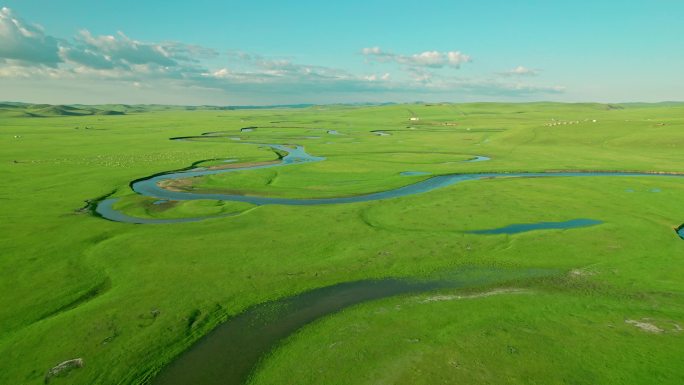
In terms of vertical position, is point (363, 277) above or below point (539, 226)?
below

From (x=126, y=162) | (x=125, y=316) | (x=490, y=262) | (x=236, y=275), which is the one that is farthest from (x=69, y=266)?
(x=126, y=162)

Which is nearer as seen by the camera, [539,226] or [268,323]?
[268,323]

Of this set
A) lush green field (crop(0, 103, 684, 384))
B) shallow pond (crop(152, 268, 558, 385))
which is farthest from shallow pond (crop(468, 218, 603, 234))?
shallow pond (crop(152, 268, 558, 385))

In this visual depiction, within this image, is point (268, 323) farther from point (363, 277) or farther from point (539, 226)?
Answer: point (539, 226)

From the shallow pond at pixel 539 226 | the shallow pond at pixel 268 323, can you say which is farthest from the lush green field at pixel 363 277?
the shallow pond at pixel 539 226

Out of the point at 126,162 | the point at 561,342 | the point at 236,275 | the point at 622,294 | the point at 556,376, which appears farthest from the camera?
the point at 126,162

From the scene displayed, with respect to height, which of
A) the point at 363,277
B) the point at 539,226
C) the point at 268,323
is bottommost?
the point at 268,323

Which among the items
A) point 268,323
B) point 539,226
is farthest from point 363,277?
point 539,226

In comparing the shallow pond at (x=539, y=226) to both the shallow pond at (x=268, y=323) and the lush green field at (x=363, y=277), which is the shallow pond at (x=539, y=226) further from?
the shallow pond at (x=268, y=323)

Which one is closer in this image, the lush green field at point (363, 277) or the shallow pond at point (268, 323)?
the shallow pond at point (268, 323)

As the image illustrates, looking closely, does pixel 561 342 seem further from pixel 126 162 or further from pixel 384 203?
pixel 126 162

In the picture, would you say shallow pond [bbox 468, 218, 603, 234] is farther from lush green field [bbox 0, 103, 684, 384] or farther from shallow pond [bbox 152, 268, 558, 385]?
shallow pond [bbox 152, 268, 558, 385]
